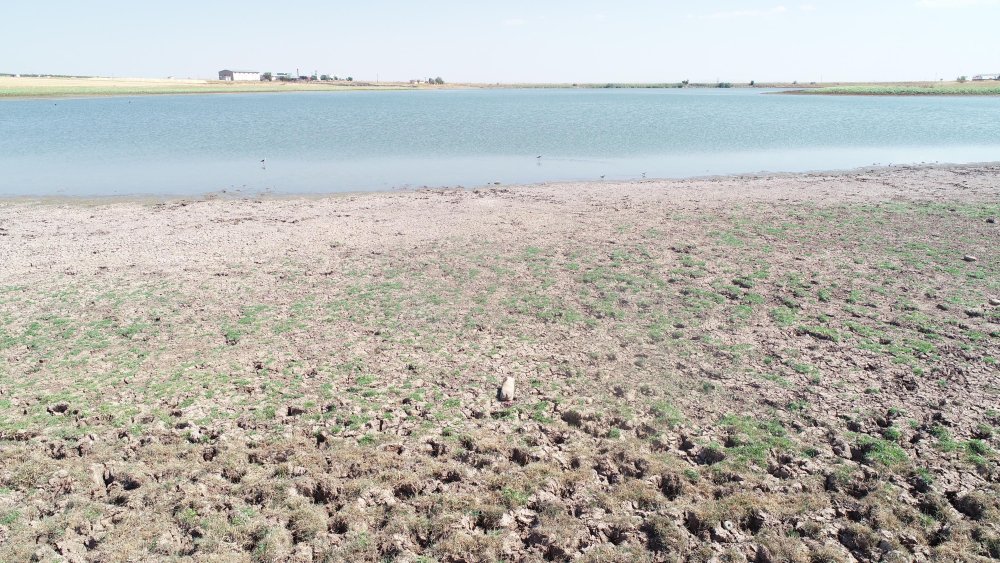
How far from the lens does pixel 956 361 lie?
25.9 feet

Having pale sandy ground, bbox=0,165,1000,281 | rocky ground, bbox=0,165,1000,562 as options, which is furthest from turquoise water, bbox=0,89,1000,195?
rocky ground, bbox=0,165,1000,562

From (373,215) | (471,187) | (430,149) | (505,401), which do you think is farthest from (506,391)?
(430,149)

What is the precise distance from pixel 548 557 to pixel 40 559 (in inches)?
148

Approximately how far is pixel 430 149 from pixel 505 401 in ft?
90.4

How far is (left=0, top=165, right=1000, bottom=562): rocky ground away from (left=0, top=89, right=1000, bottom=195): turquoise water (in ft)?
35.8

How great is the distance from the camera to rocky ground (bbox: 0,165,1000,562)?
5051mm

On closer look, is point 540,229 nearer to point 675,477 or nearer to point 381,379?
point 381,379

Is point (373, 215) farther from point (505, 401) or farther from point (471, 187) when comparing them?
point (505, 401)

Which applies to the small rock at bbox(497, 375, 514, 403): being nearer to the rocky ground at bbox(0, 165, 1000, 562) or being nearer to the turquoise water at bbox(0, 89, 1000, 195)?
the rocky ground at bbox(0, 165, 1000, 562)

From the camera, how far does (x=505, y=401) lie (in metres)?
7.14

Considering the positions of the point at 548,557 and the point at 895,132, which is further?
the point at 895,132

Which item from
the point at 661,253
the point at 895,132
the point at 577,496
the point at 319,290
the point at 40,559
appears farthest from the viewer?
the point at 895,132

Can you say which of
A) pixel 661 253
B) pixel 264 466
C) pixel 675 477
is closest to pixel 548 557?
pixel 675 477

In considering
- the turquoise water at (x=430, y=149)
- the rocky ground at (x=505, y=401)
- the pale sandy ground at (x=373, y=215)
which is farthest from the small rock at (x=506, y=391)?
the turquoise water at (x=430, y=149)
